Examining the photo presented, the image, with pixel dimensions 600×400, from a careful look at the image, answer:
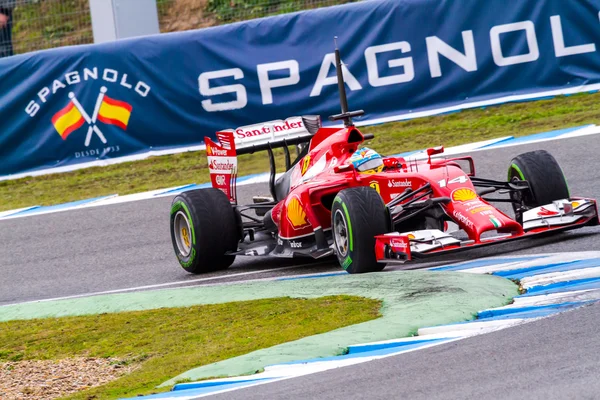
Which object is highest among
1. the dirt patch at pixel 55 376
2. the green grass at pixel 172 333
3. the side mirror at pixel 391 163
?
the side mirror at pixel 391 163

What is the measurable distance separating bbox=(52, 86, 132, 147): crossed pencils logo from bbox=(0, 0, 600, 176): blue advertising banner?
0.01 metres

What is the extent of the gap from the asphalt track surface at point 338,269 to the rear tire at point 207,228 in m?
0.14

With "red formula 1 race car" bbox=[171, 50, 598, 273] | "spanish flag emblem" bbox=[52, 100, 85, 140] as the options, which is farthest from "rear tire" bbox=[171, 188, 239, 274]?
"spanish flag emblem" bbox=[52, 100, 85, 140]

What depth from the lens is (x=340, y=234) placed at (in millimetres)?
8766

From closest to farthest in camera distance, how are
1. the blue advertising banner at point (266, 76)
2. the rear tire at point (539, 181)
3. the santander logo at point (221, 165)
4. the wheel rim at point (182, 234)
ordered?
the rear tire at point (539, 181) → the wheel rim at point (182, 234) → the santander logo at point (221, 165) → the blue advertising banner at point (266, 76)

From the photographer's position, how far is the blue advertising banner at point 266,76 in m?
15.8

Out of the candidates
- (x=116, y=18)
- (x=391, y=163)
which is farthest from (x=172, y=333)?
(x=116, y=18)

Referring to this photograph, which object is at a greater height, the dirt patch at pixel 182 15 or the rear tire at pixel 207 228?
the dirt patch at pixel 182 15

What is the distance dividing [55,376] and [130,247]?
5.05 metres

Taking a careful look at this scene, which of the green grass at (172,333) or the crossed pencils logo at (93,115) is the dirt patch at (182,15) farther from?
the green grass at (172,333)

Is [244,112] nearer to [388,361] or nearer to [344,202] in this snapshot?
[344,202]

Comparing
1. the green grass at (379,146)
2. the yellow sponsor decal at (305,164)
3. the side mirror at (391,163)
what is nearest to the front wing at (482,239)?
the side mirror at (391,163)

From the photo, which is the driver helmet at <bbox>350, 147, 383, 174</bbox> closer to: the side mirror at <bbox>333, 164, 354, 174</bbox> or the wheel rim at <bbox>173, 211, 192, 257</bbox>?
the side mirror at <bbox>333, 164, 354, 174</bbox>

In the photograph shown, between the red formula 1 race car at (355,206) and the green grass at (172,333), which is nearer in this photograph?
the green grass at (172,333)
